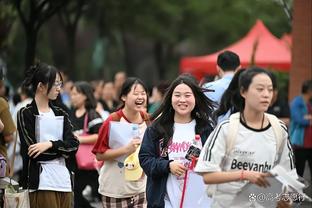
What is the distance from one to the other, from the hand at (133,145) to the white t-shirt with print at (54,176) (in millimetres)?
666

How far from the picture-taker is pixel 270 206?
6062mm

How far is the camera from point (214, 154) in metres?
5.89

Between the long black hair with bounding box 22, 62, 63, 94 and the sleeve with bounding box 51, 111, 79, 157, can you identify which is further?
the long black hair with bounding box 22, 62, 63, 94

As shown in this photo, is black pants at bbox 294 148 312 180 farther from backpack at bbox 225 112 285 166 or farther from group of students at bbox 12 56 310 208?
backpack at bbox 225 112 285 166

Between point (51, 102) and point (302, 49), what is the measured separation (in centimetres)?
921

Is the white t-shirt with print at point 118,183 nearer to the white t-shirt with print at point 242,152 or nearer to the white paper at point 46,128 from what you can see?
the white paper at point 46,128

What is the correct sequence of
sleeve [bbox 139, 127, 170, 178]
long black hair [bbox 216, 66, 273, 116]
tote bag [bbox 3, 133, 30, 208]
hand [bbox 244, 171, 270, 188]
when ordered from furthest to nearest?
1. tote bag [bbox 3, 133, 30, 208]
2. sleeve [bbox 139, 127, 170, 178]
3. long black hair [bbox 216, 66, 273, 116]
4. hand [bbox 244, 171, 270, 188]

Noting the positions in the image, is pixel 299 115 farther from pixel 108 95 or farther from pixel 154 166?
pixel 154 166

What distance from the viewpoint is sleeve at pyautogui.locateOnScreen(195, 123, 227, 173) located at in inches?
231

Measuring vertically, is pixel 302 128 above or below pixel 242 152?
below

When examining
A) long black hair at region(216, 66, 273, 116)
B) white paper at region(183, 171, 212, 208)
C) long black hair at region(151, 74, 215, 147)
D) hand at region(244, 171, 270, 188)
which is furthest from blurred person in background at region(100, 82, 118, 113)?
hand at region(244, 171, 270, 188)

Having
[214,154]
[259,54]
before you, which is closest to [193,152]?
[214,154]

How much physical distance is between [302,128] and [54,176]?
22.6 ft

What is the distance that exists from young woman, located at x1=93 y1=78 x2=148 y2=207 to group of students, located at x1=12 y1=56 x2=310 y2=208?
1 cm
